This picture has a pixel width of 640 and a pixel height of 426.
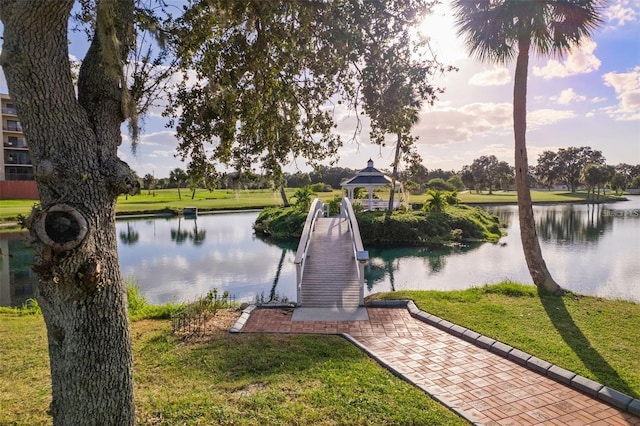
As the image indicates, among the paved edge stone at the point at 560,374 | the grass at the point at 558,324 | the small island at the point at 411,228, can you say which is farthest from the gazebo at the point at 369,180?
the paved edge stone at the point at 560,374

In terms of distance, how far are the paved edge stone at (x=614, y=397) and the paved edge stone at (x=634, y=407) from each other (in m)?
0.03

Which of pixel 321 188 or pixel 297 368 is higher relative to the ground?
pixel 321 188

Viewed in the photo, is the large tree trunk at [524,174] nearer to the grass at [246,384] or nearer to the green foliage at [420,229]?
the grass at [246,384]

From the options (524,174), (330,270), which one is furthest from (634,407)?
(330,270)

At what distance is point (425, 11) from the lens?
3.82 m

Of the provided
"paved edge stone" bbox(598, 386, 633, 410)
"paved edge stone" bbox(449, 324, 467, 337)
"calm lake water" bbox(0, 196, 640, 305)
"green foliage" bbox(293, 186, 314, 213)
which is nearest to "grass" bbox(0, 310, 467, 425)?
"paved edge stone" bbox(449, 324, 467, 337)

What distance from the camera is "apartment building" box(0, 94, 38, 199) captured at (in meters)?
39.8

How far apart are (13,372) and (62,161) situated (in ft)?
14.0

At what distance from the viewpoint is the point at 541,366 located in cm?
522

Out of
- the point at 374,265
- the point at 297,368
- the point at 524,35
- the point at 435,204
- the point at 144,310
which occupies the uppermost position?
the point at 524,35

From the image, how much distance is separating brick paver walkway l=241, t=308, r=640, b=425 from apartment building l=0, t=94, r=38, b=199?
145 feet

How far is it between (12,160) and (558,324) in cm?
5009

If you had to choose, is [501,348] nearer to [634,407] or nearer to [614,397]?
[614,397]

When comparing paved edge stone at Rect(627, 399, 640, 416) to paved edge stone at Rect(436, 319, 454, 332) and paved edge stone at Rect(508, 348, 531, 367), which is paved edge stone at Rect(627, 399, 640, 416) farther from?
paved edge stone at Rect(436, 319, 454, 332)
